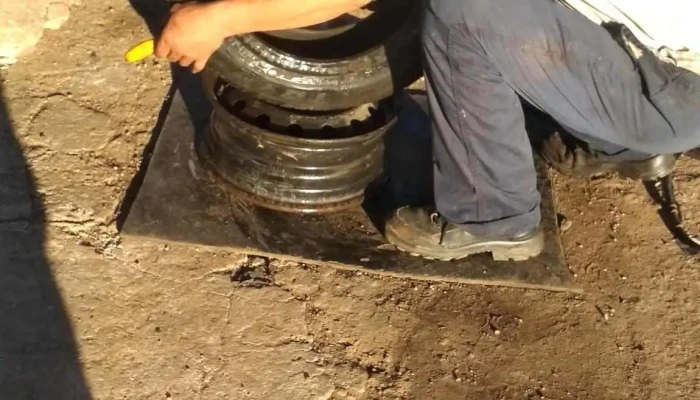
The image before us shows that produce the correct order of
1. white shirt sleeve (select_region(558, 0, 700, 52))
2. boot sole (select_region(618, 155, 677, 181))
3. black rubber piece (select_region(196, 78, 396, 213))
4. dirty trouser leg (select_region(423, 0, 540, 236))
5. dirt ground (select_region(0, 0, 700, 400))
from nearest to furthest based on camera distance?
white shirt sleeve (select_region(558, 0, 700, 52)) → dirty trouser leg (select_region(423, 0, 540, 236)) → dirt ground (select_region(0, 0, 700, 400)) → black rubber piece (select_region(196, 78, 396, 213)) → boot sole (select_region(618, 155, 677, 181))

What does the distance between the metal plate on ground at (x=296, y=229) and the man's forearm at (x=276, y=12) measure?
725 millimetres

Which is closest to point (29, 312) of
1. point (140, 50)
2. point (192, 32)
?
point (140, 50)

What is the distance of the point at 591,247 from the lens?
3.02 meters

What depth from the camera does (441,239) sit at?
9.04 feet

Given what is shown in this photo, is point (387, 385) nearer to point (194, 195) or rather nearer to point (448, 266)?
point (448, 266)

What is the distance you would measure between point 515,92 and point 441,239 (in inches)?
21.9

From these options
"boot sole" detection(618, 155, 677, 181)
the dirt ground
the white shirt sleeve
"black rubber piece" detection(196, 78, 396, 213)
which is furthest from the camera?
"boot sole" detection(618, 155, 677, 181)

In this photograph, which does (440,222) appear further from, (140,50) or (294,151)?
(140,50)

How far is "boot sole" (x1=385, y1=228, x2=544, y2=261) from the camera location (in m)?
2.78

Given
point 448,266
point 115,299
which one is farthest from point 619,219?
point 115,299

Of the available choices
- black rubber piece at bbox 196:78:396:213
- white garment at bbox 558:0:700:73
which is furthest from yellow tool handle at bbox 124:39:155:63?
white garment at bbox 558:0:700:73

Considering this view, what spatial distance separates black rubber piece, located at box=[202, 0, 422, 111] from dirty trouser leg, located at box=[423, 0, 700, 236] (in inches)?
6.5

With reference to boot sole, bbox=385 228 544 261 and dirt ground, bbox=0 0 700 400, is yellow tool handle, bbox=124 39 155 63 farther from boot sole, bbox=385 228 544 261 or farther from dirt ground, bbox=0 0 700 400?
boot sole, bbox=385 228 544 261

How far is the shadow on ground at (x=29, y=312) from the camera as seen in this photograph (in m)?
2.35
